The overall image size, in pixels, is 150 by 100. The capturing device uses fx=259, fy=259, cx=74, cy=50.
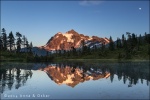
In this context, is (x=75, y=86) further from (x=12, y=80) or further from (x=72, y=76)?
(x=72, y=76)

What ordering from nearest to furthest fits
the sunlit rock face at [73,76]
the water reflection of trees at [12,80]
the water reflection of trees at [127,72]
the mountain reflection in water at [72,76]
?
the water reflection of trees at [12,80]
the mountain reflection in water at [72,76]
the sunlit rock face at [73,76]
the water reflection of trees at [127,72]

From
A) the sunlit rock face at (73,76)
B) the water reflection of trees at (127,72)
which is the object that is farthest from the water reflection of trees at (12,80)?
the water reflection of trees at (127,72)

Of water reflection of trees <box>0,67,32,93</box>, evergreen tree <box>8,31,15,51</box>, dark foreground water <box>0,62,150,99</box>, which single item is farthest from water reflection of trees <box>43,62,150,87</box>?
evergreen tree <box>8,31,15,51</box>

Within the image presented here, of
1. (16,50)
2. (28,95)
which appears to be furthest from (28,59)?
(28,95)

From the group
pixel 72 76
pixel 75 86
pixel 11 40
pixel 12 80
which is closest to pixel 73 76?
pixel 72 76

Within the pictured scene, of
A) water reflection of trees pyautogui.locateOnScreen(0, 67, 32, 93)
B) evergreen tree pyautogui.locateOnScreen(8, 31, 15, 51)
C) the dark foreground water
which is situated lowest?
the dark foreground water

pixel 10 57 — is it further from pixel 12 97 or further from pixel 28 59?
pixel 12 97

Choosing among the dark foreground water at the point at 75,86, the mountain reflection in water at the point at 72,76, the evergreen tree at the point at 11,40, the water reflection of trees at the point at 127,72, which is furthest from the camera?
the evergreen tree at the point at 11,40

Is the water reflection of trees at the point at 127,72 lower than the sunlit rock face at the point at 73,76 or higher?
higher

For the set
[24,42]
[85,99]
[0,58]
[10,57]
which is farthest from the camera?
[24,42]

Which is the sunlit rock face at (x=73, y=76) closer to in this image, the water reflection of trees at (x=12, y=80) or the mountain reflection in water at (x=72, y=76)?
the mountain reflection in water at (x=72, y=76)

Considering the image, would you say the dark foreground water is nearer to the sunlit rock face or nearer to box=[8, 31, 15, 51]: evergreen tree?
the sunlit rock face

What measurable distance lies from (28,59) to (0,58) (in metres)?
15.3

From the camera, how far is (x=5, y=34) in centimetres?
16288
